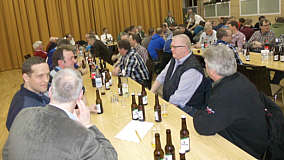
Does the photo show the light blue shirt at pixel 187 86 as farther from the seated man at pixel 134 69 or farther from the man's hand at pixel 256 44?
the man's hand at pixel 256 44

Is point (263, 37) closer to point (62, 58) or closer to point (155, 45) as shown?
point (155, 45)

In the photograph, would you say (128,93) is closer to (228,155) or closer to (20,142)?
(228,155)

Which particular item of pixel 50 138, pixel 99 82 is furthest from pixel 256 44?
pixel 50 138

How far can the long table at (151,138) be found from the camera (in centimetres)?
167

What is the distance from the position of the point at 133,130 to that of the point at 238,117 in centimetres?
83

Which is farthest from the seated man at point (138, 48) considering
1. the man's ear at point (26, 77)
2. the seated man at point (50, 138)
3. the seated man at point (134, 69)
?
the seated man at point (50, 138)

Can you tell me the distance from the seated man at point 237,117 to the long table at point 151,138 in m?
0.11

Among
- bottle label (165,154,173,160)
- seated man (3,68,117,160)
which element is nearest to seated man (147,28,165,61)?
bottle label (165,154,173,160)

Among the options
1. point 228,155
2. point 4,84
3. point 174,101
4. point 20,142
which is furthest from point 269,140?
point 4,84

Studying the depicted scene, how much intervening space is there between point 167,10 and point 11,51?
7.58 m

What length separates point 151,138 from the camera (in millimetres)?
1950

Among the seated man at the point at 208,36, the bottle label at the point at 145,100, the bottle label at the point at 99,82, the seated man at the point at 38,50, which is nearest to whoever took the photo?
the bottle label at the point at 145,100

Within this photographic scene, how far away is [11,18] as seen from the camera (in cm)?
1012

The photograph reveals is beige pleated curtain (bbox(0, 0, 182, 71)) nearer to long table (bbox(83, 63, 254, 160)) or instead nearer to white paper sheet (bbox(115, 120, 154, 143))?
long table (bbox(83, 63, 254, 160))
